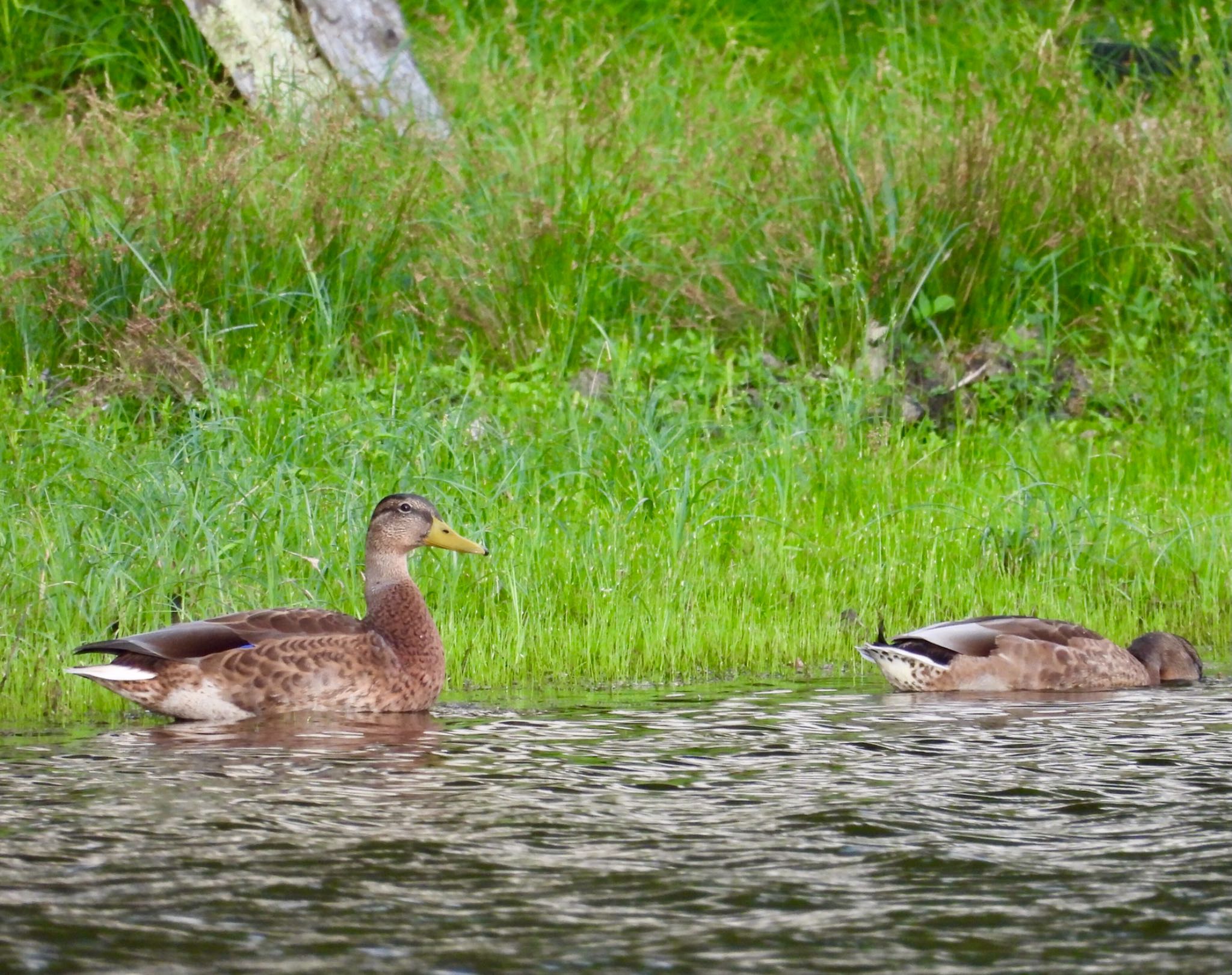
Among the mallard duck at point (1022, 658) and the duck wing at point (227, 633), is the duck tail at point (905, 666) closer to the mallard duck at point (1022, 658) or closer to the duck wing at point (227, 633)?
the mallard duck at point (1022, 658)

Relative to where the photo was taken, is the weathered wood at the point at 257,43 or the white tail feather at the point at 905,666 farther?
the weathered wood at the point at 257,43

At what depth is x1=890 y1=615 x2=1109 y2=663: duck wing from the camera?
658 centimetres

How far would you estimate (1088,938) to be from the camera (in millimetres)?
3549

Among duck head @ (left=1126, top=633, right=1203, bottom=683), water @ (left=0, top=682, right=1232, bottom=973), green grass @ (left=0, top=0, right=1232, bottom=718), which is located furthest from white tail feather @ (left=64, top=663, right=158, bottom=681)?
duck head @ (left=1126, top=633, right=1203, bottom=683)

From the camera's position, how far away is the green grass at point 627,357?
7078 millimetres

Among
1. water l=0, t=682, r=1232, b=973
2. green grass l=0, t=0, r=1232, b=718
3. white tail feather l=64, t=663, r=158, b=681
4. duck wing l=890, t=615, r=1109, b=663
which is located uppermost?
green grass l=0, t=0, r=1232, b=718

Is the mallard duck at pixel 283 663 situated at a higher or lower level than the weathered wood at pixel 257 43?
lower

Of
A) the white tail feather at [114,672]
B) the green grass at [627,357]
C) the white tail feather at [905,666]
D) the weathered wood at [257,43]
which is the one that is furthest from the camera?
the weathered wood at [257,43]

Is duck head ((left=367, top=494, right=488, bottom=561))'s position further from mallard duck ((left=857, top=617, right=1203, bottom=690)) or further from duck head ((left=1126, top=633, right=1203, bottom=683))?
duck head ((left=1126, top=633, right=1203, bottom=683))

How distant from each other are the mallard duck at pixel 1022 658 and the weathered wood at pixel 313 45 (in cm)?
638

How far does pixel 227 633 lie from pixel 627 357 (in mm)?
3765

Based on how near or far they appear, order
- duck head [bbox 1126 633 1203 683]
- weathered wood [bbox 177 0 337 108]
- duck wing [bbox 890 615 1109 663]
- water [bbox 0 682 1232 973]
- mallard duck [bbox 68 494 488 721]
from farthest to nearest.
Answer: weathered wood [bbox 177 0 337 108] → duck head [bbox 1126 633 1203 683] → duck wing [bbox 890 615 1109 663] → mallard duck [bbox 68 494 488 721] → water [bbox 0 682 1232 973]

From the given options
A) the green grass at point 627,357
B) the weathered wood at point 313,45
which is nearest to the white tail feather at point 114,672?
the green grass at point 627,357

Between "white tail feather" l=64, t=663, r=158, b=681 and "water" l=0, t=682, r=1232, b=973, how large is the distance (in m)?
0.17
